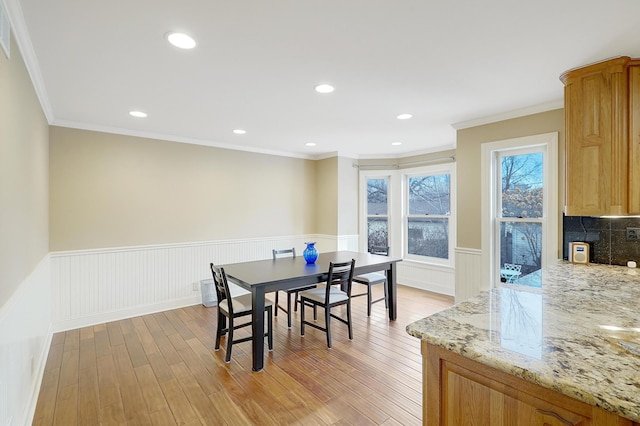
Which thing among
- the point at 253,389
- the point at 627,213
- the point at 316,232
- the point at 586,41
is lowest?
the point at 253,389

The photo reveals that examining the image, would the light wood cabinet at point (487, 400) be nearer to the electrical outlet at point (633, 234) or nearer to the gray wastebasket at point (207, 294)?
the electrical outlet at point (633, 234)

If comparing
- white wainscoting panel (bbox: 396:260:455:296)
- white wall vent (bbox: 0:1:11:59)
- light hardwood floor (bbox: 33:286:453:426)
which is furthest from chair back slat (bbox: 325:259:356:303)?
white wall vent (bbox: 0:1:11:59)

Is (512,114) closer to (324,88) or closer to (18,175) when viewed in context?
(324,88)

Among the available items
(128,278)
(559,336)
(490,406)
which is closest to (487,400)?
(490,406)

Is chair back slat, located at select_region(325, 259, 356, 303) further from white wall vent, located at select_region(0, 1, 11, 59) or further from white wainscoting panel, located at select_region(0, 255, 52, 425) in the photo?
white wall vent, located at select_region(0, 1, 11, 59)

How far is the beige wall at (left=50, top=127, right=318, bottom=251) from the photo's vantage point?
3.77 m

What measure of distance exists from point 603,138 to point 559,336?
1788mm

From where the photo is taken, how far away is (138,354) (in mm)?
3139

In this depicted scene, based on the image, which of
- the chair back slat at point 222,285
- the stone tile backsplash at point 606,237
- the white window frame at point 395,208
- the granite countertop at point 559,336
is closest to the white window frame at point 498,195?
the stone tile backsplash at point 606,237

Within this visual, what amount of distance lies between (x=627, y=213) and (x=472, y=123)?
6.00 feet

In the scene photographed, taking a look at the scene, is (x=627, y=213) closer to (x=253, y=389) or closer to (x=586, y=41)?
(x=586, y=41)

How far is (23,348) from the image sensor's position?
2.10m

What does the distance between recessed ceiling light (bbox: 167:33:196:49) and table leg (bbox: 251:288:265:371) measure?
194 centimetres

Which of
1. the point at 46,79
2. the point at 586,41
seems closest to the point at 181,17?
the point at 46,79
